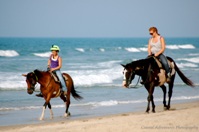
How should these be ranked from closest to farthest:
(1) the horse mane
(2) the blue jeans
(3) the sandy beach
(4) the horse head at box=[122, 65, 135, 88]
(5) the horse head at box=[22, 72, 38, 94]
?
1. (3) the sandy beach
2. (4) the horse head at box=[122, 65, 135, 88]
3. (1) the horse mane
4. (5) the horse head at box=[22, 72, 38, 94]
5. (2) the blue jeans

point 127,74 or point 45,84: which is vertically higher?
point 127,74

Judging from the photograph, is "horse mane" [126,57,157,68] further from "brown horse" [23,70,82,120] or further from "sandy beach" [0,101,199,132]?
"brown horse" [23,70,82,120]

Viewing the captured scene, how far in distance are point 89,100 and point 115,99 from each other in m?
1.11

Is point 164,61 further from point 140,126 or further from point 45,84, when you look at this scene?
point 140,126

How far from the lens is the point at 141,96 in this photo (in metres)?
18.7

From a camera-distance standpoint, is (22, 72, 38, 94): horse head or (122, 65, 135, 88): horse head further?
(22, 72, 38, 94): horse head

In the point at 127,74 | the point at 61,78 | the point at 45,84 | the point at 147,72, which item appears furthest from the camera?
the point at 61,78

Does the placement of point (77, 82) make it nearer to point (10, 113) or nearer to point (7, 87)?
point (7, 87)

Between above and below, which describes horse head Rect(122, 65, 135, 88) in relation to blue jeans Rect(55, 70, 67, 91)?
above

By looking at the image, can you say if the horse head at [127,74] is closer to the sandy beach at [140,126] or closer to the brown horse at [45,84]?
the sandy beach at [140,126]

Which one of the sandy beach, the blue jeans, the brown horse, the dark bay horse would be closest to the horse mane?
the dark bay horse

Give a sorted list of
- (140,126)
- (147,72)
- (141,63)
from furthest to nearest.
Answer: (147,72), (141,63), (140,126)

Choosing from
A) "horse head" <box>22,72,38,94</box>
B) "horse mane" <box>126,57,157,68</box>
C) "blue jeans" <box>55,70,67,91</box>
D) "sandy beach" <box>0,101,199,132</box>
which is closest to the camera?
"sandy beach" <box>0,101,199,132</box>

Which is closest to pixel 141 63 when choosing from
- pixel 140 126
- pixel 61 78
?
pixel 61 78
